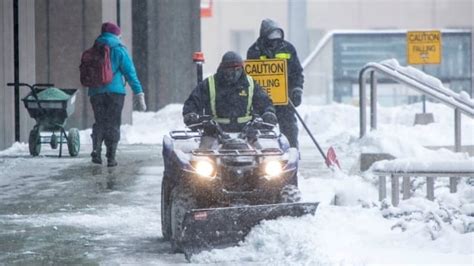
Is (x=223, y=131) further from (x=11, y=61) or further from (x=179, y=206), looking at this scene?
(x=11, y=61)

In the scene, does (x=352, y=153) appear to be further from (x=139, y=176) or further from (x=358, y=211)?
(x=358, y=211)

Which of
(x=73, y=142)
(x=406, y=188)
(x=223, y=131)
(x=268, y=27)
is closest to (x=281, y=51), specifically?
(x=268, y=27)

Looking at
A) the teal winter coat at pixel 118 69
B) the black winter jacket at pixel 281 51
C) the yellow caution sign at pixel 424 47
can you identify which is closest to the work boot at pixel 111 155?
the teal winter coat at pixel 118 69

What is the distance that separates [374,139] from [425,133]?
291cm

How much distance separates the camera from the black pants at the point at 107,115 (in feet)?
42.2

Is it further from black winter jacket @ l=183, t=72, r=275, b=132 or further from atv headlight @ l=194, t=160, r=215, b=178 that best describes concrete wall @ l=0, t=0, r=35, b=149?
atv headlight @ l=194, t=160, r=215, b=178

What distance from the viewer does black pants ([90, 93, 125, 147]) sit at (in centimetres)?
1285

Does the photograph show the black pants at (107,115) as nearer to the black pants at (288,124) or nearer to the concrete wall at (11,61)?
the black pants at (288,124)

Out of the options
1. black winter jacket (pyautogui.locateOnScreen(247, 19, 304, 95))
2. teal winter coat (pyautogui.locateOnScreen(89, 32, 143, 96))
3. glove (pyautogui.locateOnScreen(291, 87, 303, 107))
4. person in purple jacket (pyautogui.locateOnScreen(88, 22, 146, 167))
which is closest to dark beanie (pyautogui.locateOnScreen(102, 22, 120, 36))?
person in purple jacket (pyautogui.locateOnScreen(88, 22, 146, 167))

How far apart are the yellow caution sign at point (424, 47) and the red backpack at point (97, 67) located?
8.46 m

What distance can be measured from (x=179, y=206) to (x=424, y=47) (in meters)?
13.2

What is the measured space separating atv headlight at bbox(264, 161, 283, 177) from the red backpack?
532cm

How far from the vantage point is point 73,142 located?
557 inches

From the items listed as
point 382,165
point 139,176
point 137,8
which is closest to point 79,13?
point 137,8
